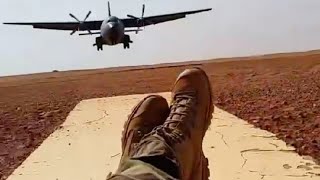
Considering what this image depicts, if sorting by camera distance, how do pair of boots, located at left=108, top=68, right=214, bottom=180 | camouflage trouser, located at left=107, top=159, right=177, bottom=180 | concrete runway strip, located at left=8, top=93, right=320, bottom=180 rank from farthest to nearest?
1. concrete runway strip, located at left=8, top=93, right=320, bottom=180
2. pair of boots, located at left=108, top=68, right=214, bottom=180
3. camouflage trouser, located at left=107, top=159, right=177, bottom=180

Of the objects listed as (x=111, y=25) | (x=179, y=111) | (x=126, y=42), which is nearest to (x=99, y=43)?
(x=126, y=42)

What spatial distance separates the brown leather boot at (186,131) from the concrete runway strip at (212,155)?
17.0 inches

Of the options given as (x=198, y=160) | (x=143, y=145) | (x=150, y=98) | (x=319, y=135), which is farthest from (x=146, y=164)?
(x=319, y=135)

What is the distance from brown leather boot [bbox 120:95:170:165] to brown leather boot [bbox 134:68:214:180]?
6cm

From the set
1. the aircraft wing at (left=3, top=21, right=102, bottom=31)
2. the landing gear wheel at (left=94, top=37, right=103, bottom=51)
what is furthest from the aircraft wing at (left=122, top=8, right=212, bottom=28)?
the landing gear wheel at (left=94, top=37, right=103, bottom=51)

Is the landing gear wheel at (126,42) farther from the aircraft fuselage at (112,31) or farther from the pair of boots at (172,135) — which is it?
the pair of boots at (172,135)

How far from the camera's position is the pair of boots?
1.42 metres

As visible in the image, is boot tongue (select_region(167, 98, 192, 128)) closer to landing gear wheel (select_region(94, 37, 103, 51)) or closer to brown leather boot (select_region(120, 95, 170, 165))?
brown leather boot (select_region(120, 95, 170, 165))

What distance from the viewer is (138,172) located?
130cm

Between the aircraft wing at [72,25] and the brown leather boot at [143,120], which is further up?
the aircraft wing at [72,25]

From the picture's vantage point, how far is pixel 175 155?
1.56 meters

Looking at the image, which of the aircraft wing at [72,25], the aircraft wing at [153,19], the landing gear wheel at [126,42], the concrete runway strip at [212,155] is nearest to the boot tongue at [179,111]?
the concrete runway strip at [212,155]

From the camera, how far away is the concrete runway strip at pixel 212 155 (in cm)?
249

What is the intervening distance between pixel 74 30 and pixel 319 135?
23078mm
